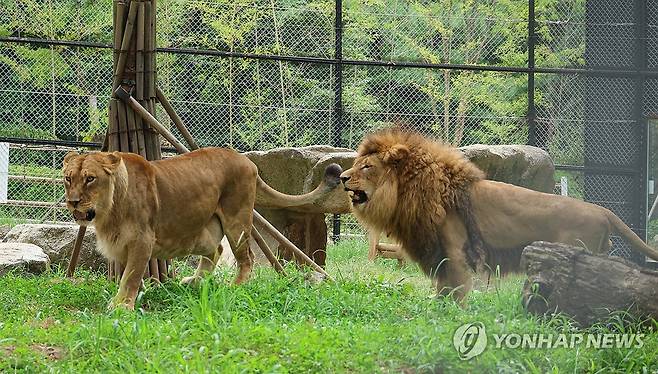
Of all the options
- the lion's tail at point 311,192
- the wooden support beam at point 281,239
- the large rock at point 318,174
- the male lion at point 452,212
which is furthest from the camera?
the large rock at point 318,174

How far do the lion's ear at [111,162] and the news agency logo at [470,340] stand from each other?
2.51 meters

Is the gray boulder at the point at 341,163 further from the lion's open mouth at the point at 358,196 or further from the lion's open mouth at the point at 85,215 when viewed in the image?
the lion's open mouth at the point at 85,215

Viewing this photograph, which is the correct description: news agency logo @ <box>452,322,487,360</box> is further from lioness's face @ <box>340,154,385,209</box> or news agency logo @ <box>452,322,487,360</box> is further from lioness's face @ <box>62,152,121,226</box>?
lioness's face @ <box>62,152,121,226</box>

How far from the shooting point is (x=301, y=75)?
13.1 meters

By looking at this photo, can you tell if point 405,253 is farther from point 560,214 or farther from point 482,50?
point 482,50

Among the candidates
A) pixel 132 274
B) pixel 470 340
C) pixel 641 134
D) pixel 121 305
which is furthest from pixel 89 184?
pixel 641 134

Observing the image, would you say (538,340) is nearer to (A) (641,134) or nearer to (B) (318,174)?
(A) (641,134)

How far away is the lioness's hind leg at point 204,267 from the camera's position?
7108mm

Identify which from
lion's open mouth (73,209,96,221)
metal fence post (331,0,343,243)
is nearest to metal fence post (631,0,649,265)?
lion's open mouth (73,209,96,221)

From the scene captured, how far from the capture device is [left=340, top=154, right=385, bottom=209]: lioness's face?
689cm

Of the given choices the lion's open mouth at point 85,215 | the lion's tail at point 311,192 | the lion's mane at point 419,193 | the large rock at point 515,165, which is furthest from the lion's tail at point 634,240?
the large rock at point 515,165

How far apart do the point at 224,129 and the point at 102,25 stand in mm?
2306

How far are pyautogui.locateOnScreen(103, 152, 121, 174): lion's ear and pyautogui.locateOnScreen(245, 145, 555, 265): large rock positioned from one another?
11.4 ft

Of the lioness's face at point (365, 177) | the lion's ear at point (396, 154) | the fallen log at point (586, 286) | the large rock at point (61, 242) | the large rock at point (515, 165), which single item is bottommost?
the large rock at point (61, 242)
